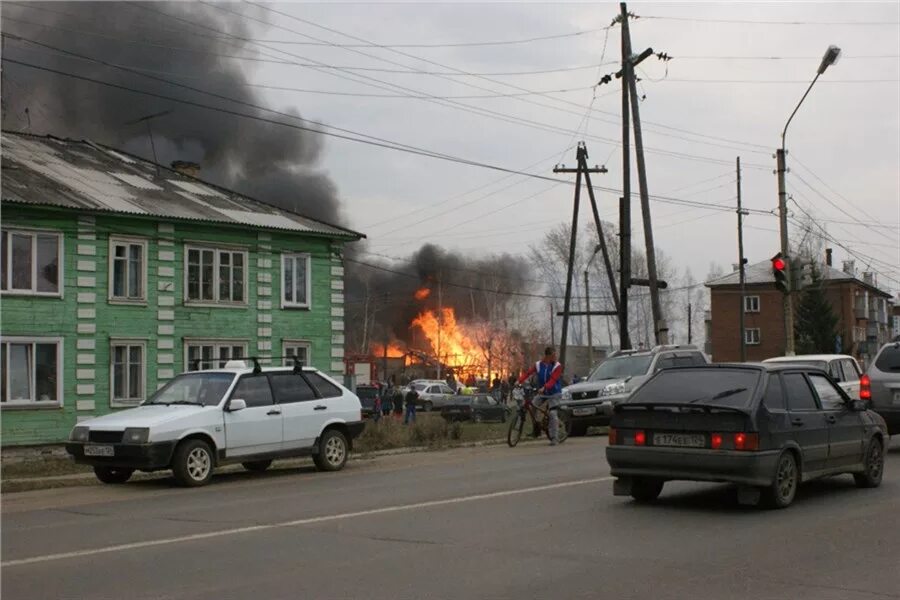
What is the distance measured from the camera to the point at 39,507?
12023mm

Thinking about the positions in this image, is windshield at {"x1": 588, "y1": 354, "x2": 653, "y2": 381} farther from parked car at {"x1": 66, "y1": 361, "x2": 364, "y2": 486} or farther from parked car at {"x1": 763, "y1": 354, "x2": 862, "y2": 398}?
parked car at {"x1": 66, "y1": 361, "x2": 364, "y2": 486}

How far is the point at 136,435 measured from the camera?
13.3 m

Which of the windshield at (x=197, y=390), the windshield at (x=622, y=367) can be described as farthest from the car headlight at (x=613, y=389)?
the windshield at (x=197, y=390)

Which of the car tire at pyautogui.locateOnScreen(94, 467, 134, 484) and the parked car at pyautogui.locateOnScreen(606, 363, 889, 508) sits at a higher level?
the parked car at pyautogui.locateOnScreen(606, 363, 889, 508)

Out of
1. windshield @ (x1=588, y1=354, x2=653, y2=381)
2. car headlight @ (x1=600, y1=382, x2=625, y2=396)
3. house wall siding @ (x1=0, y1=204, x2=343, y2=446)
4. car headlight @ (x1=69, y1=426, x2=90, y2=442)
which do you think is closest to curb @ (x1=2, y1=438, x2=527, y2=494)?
car headlight @ (x1=69, y1=426, x2=90, y2=442)

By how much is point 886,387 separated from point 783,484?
717cm

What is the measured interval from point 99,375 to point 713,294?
64.1 metres

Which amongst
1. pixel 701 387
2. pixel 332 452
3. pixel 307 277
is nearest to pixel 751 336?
pixel 307 277

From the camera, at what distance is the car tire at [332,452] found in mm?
15617

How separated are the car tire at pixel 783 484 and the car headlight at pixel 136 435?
25.3ft

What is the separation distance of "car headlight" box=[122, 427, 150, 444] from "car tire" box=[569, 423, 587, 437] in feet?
37.2

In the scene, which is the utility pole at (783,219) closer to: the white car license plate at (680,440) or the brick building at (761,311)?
the white car license plate at (680,440)

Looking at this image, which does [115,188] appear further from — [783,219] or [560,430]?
[783,219]

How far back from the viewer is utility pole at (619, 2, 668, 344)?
95.2 ft
